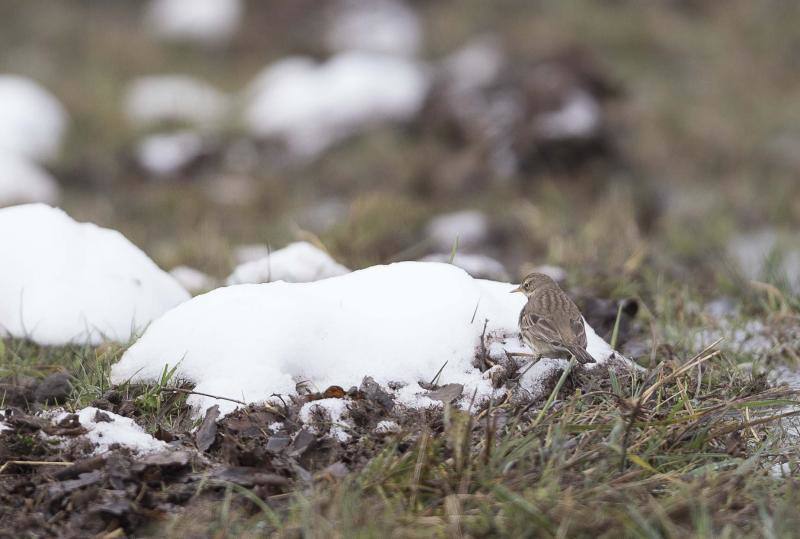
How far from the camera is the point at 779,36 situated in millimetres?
12148

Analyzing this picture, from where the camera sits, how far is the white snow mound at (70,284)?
3.93m

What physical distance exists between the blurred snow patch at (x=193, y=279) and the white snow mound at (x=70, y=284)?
0.39 m

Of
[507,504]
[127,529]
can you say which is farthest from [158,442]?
[507,504]

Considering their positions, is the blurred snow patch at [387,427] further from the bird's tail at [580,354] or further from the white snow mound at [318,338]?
the bird's tail at [580,354]

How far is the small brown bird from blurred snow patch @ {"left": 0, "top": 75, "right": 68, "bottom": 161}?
629cm

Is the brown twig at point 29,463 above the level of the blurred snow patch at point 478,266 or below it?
above

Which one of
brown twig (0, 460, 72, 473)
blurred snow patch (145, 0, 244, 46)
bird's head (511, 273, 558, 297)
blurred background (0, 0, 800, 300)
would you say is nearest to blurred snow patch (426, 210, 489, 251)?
blurred background (0, 0, 800, 300)

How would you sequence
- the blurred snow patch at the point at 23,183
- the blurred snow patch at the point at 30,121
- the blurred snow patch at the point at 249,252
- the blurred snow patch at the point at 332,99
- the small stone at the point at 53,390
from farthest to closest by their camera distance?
the blurred snow patch at the point at 332,99, the blurred snow patch at the point at 30,121, the blurred snow patch at the point at 23,183, the blurred snow patch at the point at 249,252, the small stone at the point at 53,390

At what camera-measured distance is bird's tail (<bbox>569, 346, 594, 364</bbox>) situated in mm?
3165

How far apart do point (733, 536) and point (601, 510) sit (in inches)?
13.1

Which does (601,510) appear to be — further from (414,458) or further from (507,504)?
(414,458)

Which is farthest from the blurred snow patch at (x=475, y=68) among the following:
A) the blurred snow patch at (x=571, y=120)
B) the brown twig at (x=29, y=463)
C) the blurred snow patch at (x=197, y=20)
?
the brown twig at (x=29, y=463)

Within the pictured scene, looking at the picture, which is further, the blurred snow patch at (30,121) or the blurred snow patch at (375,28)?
the blurred snow patch at (375,28)

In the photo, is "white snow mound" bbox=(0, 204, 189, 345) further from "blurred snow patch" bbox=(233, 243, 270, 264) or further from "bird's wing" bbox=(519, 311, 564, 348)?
"bird's wing" bbox=(519, 311, 564, 348)
